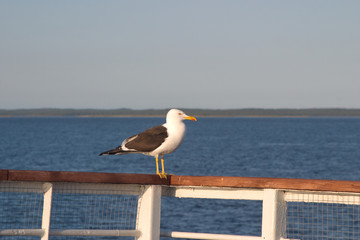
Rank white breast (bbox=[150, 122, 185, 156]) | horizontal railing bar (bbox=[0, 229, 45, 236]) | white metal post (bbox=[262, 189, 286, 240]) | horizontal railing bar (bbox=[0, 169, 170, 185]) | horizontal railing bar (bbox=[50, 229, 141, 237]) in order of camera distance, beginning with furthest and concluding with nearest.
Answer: white breast (bbox=[150, 122, 185, 156]), white metal post (bbox=[262, 189, 286, 240]), horizontal railing bar (bbox=[50, 229, 141, 237]), horizontal railing bar (bbox=[0, 169, 170, 185]), horizontal railing bar (bbox=[0, 229, 45, 236])

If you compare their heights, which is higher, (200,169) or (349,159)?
(349,159)

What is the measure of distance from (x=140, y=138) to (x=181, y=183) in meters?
1.08

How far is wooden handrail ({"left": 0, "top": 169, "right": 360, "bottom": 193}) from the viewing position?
418cm

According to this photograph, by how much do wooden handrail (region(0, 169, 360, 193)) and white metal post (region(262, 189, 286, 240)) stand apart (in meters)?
0.07

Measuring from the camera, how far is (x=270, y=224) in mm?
4387

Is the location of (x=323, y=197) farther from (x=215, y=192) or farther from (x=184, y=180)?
(x=184, y=180)

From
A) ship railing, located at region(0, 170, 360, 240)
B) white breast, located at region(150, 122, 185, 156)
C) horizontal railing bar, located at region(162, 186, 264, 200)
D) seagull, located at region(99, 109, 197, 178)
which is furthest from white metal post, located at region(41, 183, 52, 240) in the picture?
white breast, located at region(150, 122, 185, 156)

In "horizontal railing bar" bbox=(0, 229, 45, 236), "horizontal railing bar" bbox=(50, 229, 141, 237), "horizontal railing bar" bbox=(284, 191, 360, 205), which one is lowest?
"horizontal railing bar" bbox=(0, 229, 45, 236)

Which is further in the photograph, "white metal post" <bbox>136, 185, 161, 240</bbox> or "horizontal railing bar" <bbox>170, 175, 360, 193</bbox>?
"white metal post" <bbox>136, 185, 161, 240</bbox>

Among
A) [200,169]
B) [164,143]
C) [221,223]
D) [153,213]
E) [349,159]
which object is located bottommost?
[153,213]

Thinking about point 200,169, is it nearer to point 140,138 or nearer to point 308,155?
point 308,155

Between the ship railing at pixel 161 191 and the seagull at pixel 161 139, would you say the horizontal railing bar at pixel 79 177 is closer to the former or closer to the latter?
the ship railing at pixel 161 191

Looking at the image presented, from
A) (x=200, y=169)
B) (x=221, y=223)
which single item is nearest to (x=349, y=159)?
(x=200, y=169)

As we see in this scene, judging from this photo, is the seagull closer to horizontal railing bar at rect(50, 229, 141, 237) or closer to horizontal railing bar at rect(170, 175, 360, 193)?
horizontal railing bar at rect(170, 175, 360, 193)
